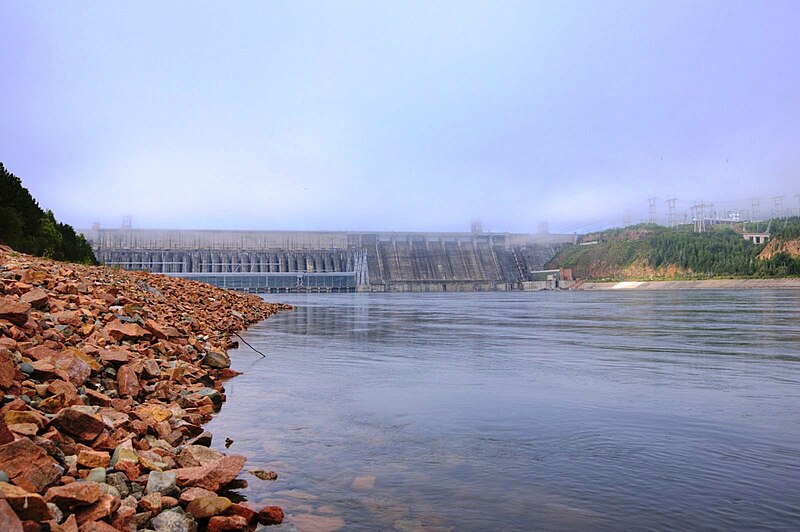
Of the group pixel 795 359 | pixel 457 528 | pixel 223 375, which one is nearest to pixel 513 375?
pixel 223 375

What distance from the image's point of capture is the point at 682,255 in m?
145

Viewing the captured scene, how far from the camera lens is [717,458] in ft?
21.2

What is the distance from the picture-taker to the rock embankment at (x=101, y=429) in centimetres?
439

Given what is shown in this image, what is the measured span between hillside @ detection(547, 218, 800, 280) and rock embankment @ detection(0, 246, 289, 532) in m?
133

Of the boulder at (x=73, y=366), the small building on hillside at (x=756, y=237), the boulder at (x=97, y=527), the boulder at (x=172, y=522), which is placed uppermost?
the small building on hillside at (x=756, y=237)

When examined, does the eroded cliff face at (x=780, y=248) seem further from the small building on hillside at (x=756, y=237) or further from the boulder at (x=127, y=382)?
the boulder at (x=127, y=382)

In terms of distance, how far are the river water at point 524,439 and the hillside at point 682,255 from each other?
127 meters

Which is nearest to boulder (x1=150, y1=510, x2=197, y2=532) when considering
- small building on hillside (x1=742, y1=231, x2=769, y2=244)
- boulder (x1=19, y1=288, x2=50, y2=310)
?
boulder (x1=19, y1=288, x2=50, y2=310)

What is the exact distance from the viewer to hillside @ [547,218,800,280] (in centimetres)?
12975

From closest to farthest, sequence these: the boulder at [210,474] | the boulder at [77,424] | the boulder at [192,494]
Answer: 1. the boulder at [192,494]
2. the boulder at [210,474]
3. the boulder at [77,424]

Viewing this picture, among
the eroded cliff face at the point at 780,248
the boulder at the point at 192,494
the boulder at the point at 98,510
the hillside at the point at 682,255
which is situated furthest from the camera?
the eroded cliff face at the point at 780,248

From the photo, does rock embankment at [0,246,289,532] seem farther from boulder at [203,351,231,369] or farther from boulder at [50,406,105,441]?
boulder at [203,351,231,369]

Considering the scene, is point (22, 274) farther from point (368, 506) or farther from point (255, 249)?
point (255, 249)

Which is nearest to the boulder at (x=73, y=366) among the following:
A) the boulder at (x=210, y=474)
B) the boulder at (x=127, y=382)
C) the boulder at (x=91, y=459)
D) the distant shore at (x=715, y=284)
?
the boulder at (x=127, y=382)
